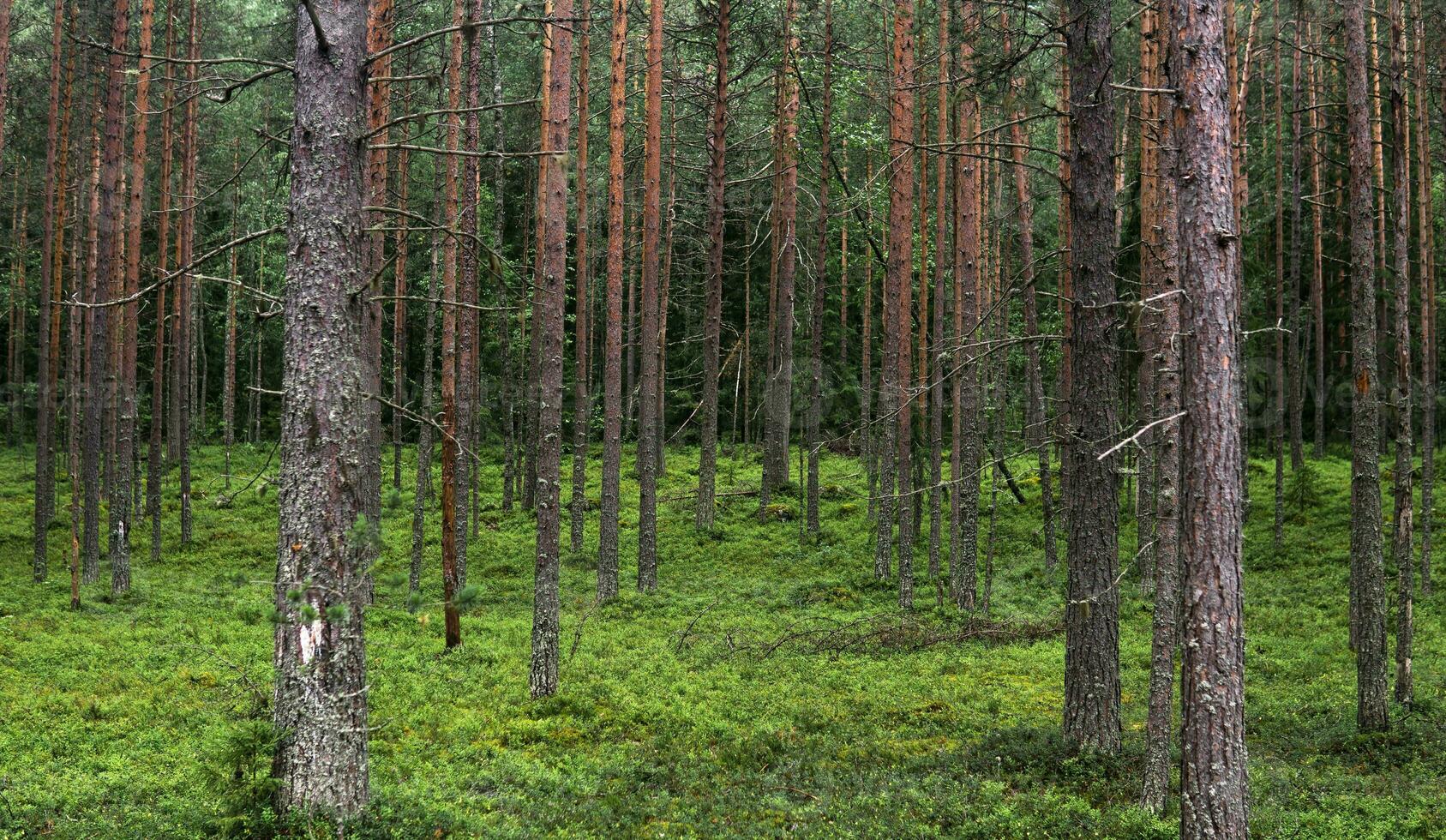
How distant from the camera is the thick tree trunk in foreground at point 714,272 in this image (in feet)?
61.8

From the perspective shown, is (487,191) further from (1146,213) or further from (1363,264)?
(1363,264)

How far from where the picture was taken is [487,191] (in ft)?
114

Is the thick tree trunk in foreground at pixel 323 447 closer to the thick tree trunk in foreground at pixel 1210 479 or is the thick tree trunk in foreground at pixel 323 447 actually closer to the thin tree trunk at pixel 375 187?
the thick tree trunk in foreground at pixel 1210 479

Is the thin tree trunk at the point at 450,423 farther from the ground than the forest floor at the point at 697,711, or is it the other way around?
the thin tree trunk at the point at 450,423

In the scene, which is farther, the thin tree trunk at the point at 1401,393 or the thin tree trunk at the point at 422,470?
the thin tree trunk at the point at 422,470

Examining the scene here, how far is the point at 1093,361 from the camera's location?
8.10m

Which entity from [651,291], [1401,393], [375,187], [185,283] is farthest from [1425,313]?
[185,283]

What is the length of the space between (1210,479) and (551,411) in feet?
24.7

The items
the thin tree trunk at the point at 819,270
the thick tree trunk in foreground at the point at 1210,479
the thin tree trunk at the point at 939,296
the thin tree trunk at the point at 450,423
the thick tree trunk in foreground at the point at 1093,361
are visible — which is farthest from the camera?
the thin tree trunk at the point at 819,270

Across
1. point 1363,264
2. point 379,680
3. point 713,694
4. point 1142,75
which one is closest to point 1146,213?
point 1142,75

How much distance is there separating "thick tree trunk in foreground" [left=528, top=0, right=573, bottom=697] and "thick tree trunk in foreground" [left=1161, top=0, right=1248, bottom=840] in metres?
7.10

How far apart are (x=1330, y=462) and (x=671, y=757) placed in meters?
25.3

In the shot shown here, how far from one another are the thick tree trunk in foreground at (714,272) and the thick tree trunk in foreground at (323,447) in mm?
13353

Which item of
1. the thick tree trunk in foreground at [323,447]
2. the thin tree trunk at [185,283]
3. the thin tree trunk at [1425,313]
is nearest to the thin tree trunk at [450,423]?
the thick tree trunk in foreground at [323,447]
